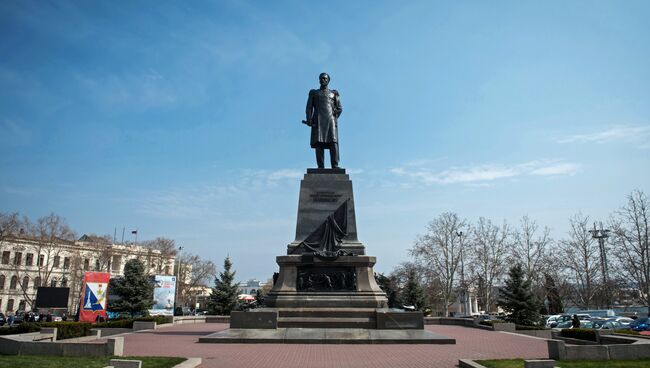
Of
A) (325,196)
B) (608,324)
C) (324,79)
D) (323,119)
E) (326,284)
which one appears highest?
(324,79)

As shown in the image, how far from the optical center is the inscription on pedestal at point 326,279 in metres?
17.2

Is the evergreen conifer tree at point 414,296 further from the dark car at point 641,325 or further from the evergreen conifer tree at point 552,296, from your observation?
the evergreen conifer tree at point 552,296

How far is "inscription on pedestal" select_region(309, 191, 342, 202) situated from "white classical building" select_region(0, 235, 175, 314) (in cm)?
4808

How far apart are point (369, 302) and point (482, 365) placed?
7163 mm

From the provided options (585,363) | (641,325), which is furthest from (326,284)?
(641,325)

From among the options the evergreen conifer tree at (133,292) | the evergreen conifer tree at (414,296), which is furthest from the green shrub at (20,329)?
the evergreen conifer tree at (414,296)

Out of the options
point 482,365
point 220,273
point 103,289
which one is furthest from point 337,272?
point 220,273

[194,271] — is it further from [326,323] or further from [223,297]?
[326,323]

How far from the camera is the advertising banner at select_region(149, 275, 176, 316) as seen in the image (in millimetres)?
36725

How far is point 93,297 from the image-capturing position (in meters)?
29.0

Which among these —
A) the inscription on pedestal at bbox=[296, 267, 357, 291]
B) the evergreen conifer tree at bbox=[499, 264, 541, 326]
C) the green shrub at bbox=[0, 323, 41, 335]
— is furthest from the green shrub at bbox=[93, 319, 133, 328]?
the evergreen conifer tree at bbox=[499, 264, 541, 326]

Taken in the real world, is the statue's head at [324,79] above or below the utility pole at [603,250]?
above

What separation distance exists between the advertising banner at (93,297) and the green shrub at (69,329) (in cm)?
1064

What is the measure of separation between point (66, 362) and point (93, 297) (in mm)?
21065
